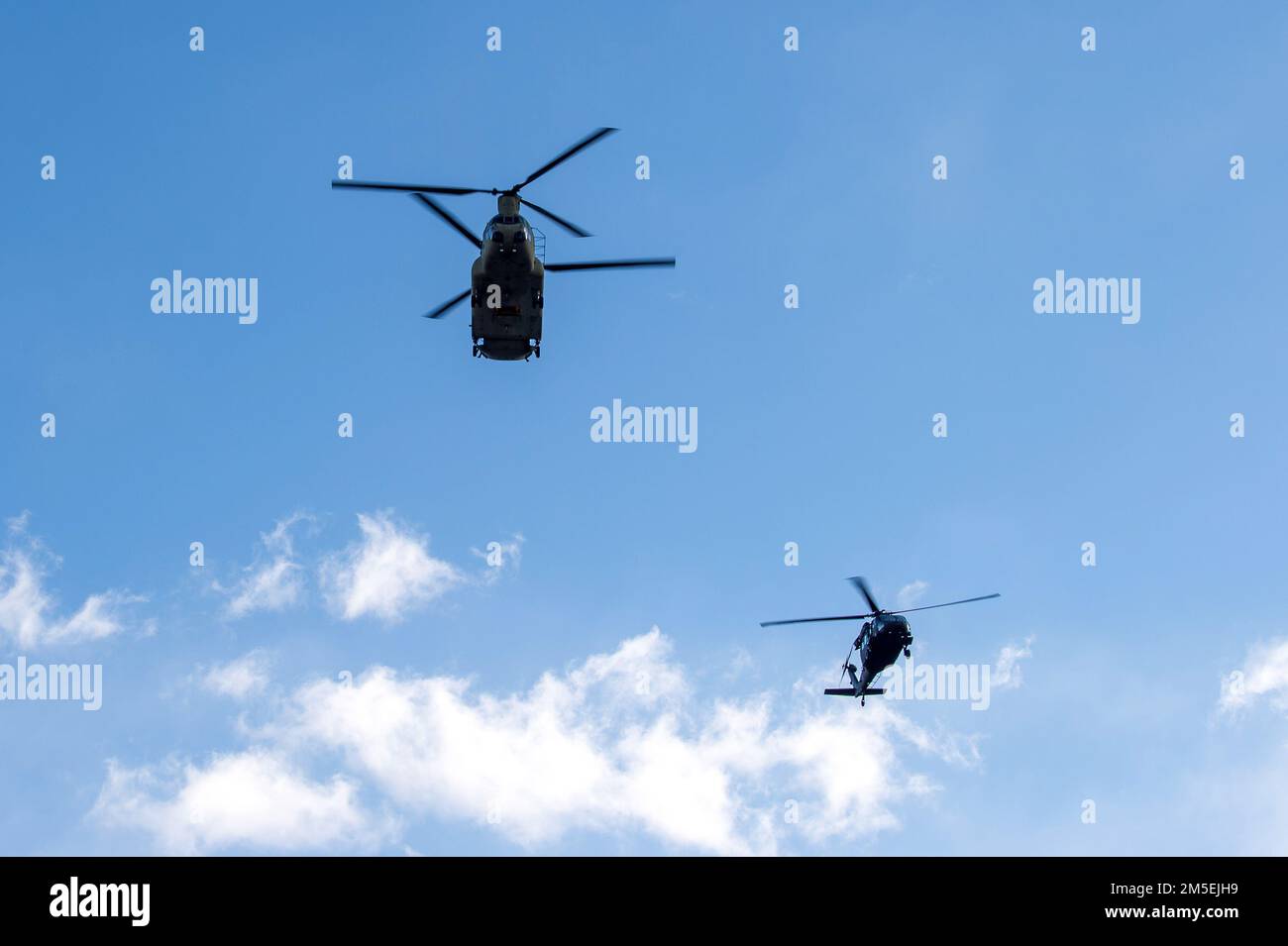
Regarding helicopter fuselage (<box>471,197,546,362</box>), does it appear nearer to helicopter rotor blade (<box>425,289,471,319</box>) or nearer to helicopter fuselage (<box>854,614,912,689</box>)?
helicopter rotor blade (<box>425,289,471,319</box>)

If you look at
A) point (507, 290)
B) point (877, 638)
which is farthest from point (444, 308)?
point (877, 638)

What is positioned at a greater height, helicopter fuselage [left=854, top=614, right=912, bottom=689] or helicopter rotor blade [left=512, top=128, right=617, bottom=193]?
helicopter rotor blade [left=512, top=128, right=617, bottom=193]

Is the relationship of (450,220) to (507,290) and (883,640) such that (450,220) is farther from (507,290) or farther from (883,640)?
(883,640)

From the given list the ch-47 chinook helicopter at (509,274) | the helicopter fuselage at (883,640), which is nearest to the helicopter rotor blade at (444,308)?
the ch-47 chinook helicopter at (509,274)

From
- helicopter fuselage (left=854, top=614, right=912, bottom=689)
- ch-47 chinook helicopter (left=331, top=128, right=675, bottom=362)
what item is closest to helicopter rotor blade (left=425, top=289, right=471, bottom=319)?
ch-47 chinook helicopter (left=331, top=128, right=675, bottom=362)

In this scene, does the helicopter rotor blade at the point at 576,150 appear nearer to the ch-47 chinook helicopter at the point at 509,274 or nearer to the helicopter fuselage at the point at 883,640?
the ch-47 chinook helicopter at the point at 509,274
